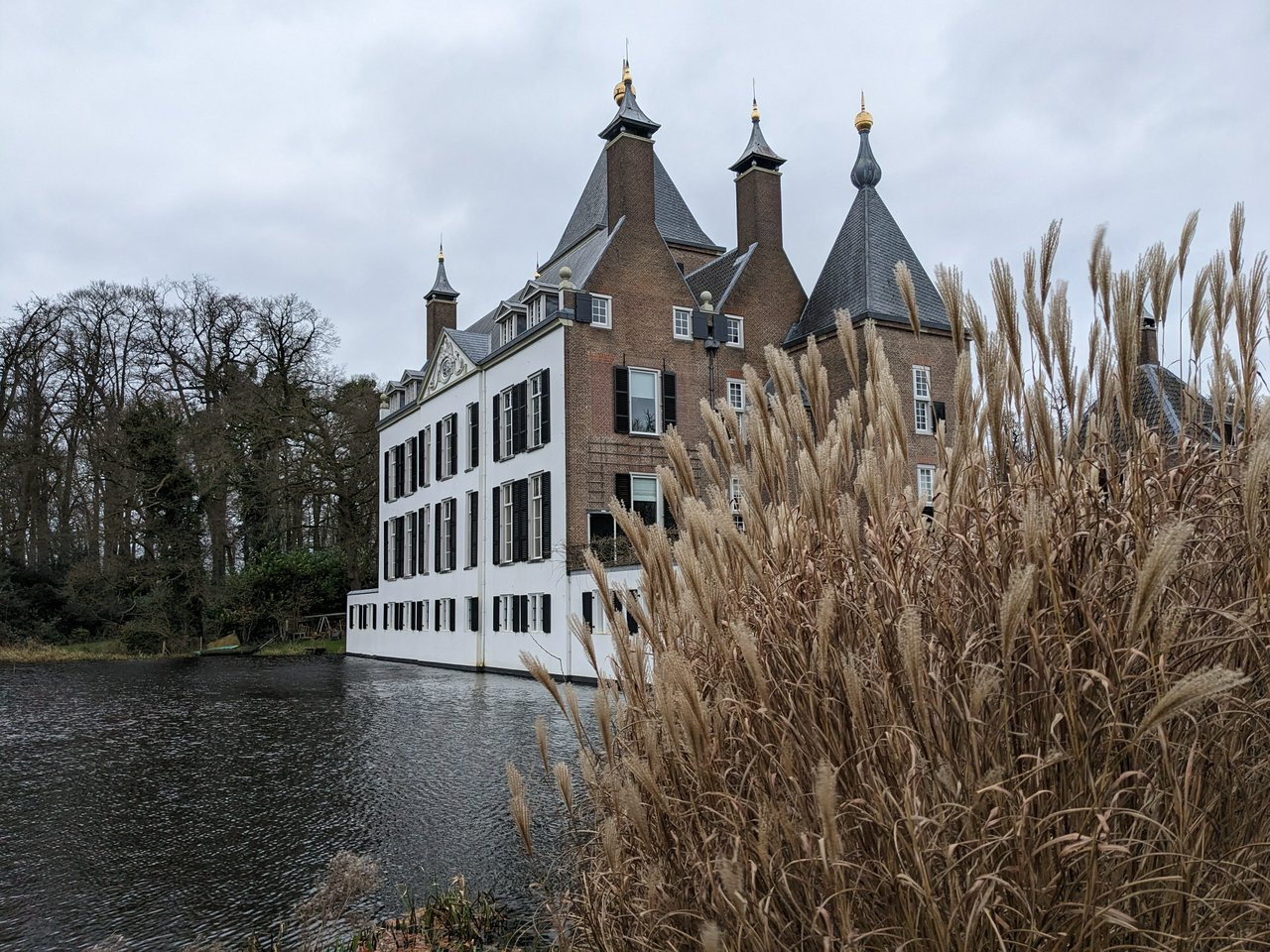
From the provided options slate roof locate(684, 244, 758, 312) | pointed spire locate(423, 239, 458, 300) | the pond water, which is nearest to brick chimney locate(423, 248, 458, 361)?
pointed spire locate(423, 239, 458, 300)

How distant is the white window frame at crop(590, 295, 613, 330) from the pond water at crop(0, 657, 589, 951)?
9.40 metres

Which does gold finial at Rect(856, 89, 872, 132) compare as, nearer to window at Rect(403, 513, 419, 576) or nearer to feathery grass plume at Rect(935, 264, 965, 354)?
window at Rect(403, 513, 419, 576)

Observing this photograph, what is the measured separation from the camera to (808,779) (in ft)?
7.74

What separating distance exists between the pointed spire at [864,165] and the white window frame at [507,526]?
11.9m

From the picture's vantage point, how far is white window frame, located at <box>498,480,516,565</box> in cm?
2417

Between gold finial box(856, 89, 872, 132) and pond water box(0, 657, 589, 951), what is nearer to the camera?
pond water box(0, 657, 589, 951)

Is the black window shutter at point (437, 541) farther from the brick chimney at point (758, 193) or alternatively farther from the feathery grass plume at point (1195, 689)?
the feathery grass plume at point (1195, 689)

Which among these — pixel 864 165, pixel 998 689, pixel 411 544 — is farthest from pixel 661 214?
pixel 998 689

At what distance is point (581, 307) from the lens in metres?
22.2

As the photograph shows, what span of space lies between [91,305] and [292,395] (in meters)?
7.06

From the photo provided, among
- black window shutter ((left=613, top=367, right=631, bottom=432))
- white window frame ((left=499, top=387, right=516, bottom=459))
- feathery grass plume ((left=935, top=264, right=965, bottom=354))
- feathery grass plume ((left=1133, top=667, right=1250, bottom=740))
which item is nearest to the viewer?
feathery grass plume ((left=1133, top=667, right=1250, bottom=740))

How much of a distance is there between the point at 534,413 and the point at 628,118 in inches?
306

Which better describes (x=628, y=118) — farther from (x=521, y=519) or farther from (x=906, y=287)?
(x=906, y=287)

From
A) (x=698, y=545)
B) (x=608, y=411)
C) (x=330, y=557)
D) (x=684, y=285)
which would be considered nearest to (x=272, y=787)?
(x=698, y=545)
